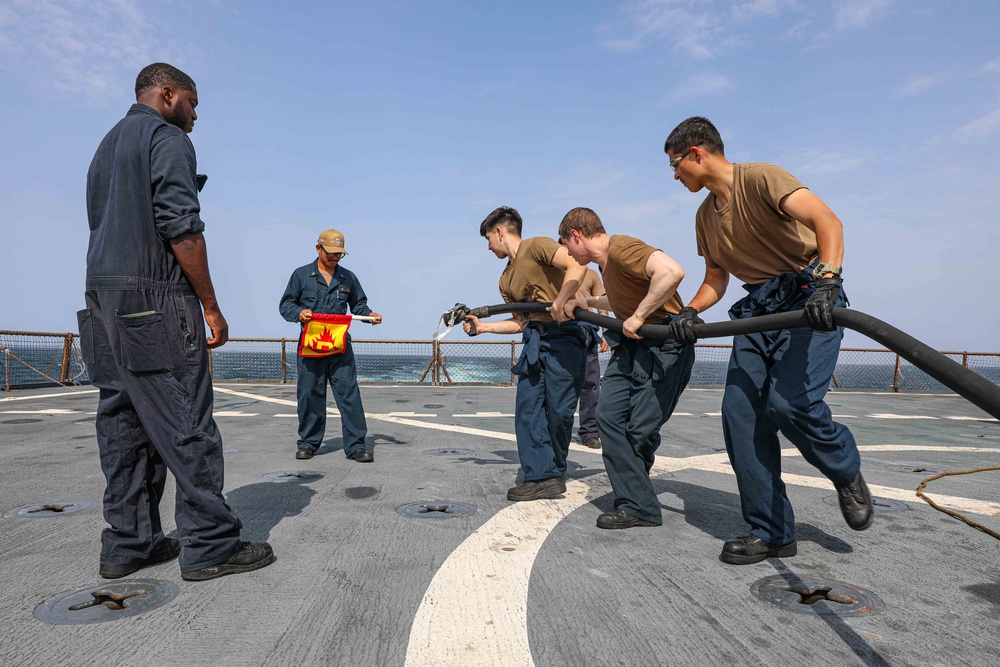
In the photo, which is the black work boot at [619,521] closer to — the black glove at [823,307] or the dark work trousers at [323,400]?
the black glove at [823,307]

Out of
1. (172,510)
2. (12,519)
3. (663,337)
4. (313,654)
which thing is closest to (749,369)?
(663,337)

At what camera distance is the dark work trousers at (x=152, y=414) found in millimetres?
2316

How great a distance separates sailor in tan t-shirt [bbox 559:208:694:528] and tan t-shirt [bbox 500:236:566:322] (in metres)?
0.56

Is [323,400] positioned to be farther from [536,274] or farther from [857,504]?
[857,504]

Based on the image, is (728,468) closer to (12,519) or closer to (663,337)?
(663,337)

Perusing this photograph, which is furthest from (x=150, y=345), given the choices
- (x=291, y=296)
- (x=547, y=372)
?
(x=291, y=296)

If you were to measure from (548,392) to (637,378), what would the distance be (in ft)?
2.41

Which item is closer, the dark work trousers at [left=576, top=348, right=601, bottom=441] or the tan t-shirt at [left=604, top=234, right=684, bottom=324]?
the tan t-shirt at [left=604, top=234, right=684, bottom=324]

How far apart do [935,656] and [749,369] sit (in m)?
1.29

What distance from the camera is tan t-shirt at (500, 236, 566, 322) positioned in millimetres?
4039

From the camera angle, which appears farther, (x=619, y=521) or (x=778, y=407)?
(x=619, y=521)

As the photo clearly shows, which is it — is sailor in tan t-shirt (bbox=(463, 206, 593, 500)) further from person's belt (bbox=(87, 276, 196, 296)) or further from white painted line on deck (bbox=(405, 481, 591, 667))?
person's belt (bbox=(87, 276, 196, 296))

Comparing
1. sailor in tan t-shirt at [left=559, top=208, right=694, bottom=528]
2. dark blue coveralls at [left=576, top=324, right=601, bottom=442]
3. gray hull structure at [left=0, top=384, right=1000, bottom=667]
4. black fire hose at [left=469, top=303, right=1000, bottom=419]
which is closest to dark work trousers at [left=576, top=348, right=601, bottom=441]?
dark blue coveralls at [left=576, top=324, right=601, bottom=442]

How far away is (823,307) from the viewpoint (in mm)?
2092
